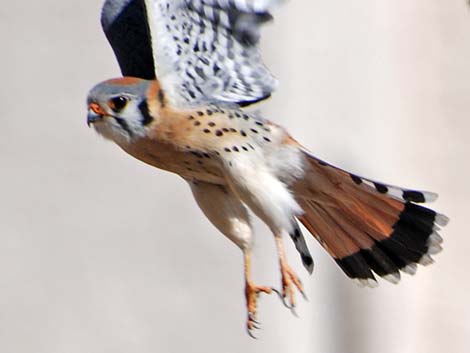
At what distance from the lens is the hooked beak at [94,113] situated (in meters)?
5.04

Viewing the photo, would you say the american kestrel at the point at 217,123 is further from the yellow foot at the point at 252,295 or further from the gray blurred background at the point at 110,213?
the gray blurred background at the point at 110,213

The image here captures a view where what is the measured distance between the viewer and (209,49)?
513cm

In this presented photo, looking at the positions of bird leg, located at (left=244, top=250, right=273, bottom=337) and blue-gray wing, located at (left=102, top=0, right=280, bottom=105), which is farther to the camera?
bird leg, located at (left=244, top=250, right=273, bottom=337)

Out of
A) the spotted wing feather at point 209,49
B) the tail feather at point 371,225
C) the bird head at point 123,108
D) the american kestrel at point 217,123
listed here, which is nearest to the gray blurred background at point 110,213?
the tail feather at point 371,225

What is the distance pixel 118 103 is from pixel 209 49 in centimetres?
26

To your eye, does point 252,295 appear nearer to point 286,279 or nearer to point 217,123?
point 286,279

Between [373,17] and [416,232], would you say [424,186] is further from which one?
[416,232]

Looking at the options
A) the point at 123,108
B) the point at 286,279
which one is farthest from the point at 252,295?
the point at 123,108

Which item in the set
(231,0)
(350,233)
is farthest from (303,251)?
(231,0)

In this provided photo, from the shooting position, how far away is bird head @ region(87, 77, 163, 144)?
16.5ft

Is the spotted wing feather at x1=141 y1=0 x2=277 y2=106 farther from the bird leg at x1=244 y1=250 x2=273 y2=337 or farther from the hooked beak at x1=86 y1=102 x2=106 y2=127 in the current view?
the bird leg at x1=244 y1=250 x2=273 y2=337

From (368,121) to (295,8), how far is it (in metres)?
0.50

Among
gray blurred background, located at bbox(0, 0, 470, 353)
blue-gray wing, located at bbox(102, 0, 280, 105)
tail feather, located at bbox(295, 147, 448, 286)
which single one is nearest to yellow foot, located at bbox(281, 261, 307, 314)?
tail feather, located at bbox(295, 147, 448, 286)

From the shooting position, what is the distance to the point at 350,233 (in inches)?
211
